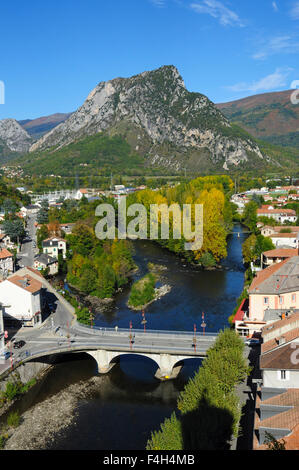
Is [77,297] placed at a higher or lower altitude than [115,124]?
lower

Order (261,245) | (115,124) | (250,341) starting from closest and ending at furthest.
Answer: (250,341)
(261,245)
(115,124)

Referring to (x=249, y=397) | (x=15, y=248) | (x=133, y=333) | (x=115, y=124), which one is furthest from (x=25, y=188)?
(x=249, y=397)

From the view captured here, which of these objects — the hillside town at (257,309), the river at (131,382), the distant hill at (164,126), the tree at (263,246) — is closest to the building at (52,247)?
the hillside town at (257,309)

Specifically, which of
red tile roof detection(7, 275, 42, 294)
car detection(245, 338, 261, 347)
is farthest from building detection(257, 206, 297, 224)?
red tile roof detection(7, 275, 42, 294)

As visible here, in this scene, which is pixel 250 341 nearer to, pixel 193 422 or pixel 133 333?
pixel 133 333

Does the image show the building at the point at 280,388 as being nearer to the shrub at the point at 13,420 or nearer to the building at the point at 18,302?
the shrub at the point at 13,420

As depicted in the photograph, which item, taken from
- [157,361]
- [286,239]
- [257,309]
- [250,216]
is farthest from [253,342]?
[250,216]

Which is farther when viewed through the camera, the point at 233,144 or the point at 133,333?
the point at 233,144
